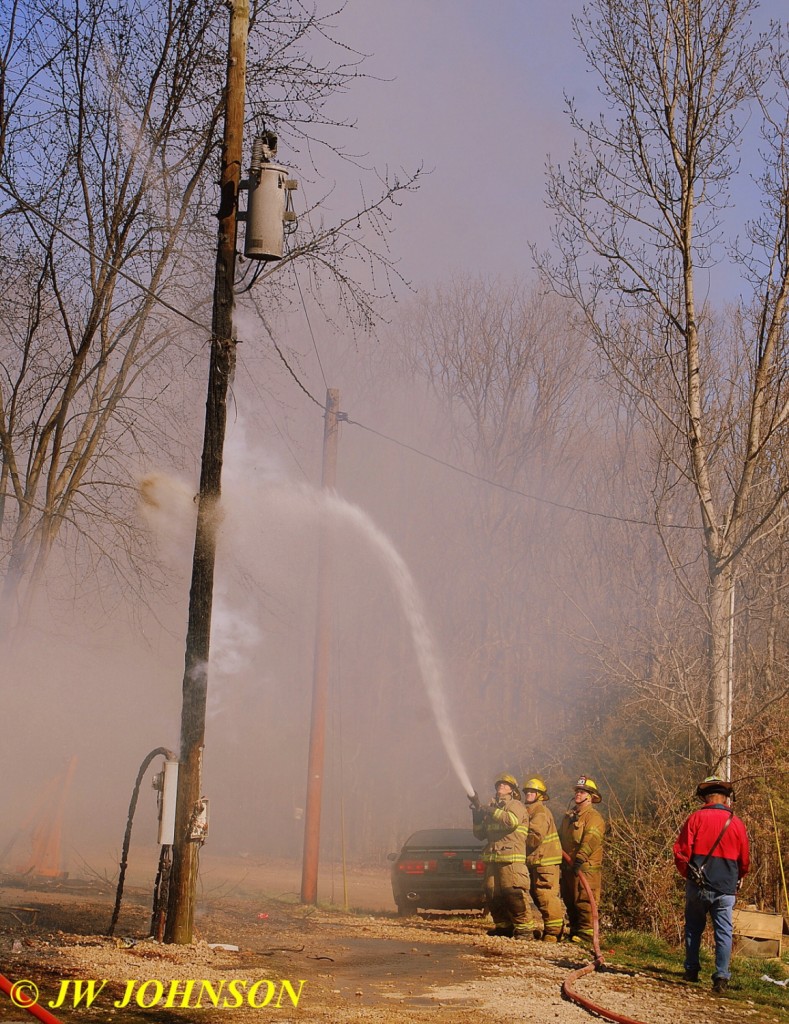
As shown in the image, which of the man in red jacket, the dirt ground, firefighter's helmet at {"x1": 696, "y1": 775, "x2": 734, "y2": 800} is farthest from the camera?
firefighter's helmet at {"x1": 696, "y1": 775, "x2": 734, "y2": 800}

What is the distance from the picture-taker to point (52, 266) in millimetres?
13664

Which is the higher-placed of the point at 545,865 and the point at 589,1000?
the point at 545,865

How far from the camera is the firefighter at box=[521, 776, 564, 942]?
10.9m

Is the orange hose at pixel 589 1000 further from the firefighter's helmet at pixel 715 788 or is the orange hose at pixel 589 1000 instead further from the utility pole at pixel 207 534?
the utility pole at pixel 207 534

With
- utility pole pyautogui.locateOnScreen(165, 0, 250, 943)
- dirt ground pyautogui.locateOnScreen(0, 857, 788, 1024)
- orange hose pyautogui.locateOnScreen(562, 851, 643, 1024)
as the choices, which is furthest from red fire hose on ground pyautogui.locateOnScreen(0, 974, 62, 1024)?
orange hose pyautogui.locateOnScreen(562, 851, 643, 1024)

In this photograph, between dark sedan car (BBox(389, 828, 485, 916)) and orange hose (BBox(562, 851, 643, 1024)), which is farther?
dark sedan car (BBox(389, 828, 485, 916))

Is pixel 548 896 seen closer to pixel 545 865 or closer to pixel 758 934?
pixel 545 865

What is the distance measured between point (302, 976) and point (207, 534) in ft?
11.4

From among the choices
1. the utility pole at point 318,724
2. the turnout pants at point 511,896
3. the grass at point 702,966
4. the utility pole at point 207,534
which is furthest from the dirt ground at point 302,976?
the utility pole at point 318,724

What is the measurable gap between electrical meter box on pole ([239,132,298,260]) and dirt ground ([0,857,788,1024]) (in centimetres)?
555

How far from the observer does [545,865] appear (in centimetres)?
1113

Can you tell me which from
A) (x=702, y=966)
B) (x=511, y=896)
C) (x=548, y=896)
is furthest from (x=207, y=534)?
(x=702, y=966)

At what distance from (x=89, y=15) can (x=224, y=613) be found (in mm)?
23388

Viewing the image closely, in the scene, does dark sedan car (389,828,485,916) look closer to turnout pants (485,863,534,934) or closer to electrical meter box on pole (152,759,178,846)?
turnout pants (485,863,534,934)
